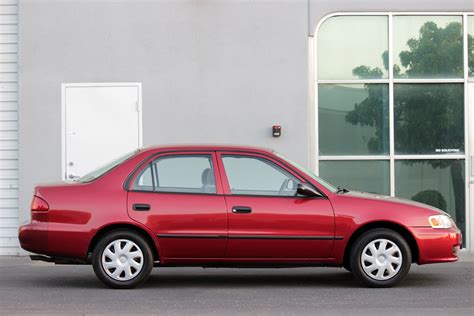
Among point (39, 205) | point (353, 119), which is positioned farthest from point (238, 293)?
point (353, 119)

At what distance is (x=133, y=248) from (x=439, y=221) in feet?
10.3

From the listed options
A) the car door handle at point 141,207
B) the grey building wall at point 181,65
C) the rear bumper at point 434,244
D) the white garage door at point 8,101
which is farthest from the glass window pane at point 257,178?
the white garage door at point 8,101

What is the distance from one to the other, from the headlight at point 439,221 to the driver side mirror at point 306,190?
118 centimetres

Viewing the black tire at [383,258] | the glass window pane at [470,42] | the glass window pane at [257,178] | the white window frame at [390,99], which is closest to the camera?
the black tire at [383,258]

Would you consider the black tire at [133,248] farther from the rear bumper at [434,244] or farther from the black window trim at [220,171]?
the rear bumper at [434,244]

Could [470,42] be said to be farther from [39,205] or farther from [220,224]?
[39,205]

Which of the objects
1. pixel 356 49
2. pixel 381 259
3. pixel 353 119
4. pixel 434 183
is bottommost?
pixel 381 259

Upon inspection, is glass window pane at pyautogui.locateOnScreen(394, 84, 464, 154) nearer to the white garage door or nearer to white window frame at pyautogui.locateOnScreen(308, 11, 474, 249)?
white window frame at pyautogui.locateOnScreen(308, 11, 474, 249)

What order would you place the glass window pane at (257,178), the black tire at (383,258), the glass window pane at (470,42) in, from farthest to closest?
the glass window pane at (470,42) < the glass window pane at (257,178) < the black tire at (383,258)

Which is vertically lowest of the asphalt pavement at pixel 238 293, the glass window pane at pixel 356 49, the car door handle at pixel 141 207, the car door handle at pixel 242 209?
the asphalt pavement at pixel 238 293

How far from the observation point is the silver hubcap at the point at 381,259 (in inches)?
373

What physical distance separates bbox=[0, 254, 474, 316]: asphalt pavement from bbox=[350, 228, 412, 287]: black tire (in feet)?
0.36

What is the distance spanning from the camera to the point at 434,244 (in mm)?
9547

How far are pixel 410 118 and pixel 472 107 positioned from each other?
0.90 m
